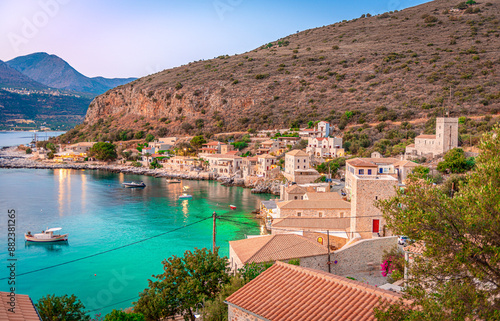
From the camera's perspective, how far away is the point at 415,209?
15.8ft

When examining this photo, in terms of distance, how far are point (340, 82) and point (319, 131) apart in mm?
18288

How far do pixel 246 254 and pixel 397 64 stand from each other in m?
57.0

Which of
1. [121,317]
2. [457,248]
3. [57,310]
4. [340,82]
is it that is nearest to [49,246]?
[57,310]

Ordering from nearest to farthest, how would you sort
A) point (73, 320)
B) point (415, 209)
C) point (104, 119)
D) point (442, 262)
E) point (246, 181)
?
point (442, 262) → point (415, 209) → point (73, 320) → point (246, 181) → point (104, 119)

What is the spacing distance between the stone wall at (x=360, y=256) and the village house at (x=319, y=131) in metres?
33.8

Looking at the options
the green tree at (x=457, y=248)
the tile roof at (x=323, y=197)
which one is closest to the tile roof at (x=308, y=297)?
the green tree at (x=457, y=248)

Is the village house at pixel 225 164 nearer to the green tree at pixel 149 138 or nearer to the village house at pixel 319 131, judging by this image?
the village house at pixel 319 131

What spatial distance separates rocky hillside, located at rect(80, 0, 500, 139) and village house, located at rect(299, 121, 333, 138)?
343 cm

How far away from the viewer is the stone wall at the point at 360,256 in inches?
489

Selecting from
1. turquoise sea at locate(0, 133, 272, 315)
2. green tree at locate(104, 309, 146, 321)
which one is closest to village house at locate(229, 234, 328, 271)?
green tree at locate(104, 309, 146, 321)

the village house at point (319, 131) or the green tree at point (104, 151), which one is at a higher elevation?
the village house at point (319, 131)

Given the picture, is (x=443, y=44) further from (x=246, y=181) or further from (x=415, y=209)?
(x=415, y=209)

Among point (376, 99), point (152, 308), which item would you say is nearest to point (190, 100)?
point (376, 99)

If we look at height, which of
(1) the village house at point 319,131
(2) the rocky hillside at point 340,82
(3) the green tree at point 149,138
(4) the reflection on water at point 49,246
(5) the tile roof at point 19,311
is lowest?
(4) the reflection on water at point 49,246
